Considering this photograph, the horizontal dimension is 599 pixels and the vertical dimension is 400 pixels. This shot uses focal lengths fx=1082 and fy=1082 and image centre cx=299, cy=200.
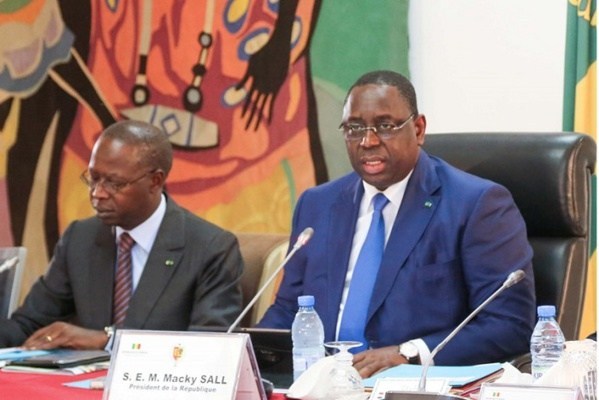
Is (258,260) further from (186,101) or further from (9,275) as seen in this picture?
(186,101)

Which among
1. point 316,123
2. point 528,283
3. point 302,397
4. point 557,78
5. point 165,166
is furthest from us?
point 316,123

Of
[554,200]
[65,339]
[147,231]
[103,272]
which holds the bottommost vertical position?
[65,339]

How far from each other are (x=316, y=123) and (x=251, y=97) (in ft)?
1.03

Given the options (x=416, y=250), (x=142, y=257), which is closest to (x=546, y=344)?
(x=416, y=250)

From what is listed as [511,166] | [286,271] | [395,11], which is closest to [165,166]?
[286,271]

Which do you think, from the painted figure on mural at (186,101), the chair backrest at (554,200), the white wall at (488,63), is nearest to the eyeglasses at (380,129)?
the chair backrest at (554,200)

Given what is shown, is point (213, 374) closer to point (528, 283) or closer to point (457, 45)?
point (528, 283)

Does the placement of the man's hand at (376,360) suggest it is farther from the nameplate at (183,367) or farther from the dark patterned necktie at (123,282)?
the dark patterned necktie at (123,282)

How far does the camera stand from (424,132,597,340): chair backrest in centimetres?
290

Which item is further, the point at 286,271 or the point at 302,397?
the point at 286,271

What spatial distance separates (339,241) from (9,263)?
3.23 ft

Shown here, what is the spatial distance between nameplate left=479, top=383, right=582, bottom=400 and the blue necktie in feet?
3.56

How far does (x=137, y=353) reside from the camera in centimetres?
200

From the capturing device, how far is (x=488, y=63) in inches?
161
